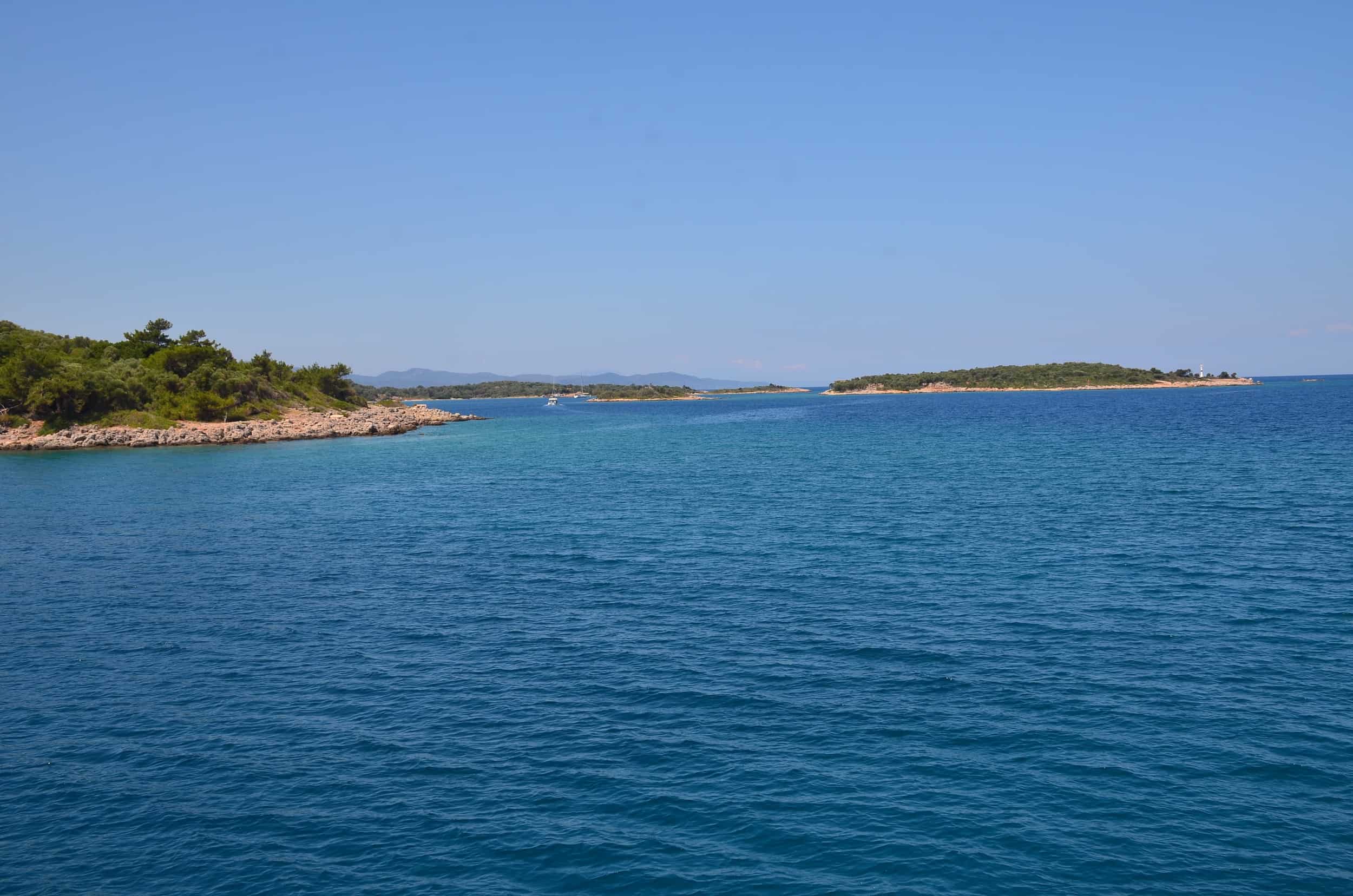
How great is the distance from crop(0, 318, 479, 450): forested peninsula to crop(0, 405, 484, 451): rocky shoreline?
141 millimetres

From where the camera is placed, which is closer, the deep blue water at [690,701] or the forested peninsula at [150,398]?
the deep blue water at [690,701]

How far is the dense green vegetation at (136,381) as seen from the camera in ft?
344

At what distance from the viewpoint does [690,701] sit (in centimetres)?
2188

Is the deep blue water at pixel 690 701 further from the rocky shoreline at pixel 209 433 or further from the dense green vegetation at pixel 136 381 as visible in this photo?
the dense green vegetation at pixel 136 381

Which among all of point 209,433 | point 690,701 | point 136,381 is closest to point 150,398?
point 136,381

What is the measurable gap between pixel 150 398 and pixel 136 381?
104 inches

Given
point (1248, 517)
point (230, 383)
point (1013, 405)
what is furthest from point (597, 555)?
point (1013, 405)

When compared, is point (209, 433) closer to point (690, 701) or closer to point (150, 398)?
point (150, 398)

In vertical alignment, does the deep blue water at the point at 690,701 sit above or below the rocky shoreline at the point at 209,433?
below

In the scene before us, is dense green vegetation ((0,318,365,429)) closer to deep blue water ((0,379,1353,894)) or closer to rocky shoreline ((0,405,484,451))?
rocky shoreline ((0,405,484,451))

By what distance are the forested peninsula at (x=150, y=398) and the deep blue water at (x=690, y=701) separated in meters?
61.4

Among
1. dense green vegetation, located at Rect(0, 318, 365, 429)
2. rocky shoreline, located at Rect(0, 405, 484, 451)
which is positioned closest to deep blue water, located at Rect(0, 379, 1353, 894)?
rocky shoreline, located at Rect(0, 405, 484, 451)

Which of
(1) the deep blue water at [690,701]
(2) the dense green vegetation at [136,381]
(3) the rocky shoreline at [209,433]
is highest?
(2) the dense green vegetation at [136,381]

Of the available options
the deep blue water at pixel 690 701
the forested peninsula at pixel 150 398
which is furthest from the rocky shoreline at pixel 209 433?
the deep blue water at pixel 690 701
